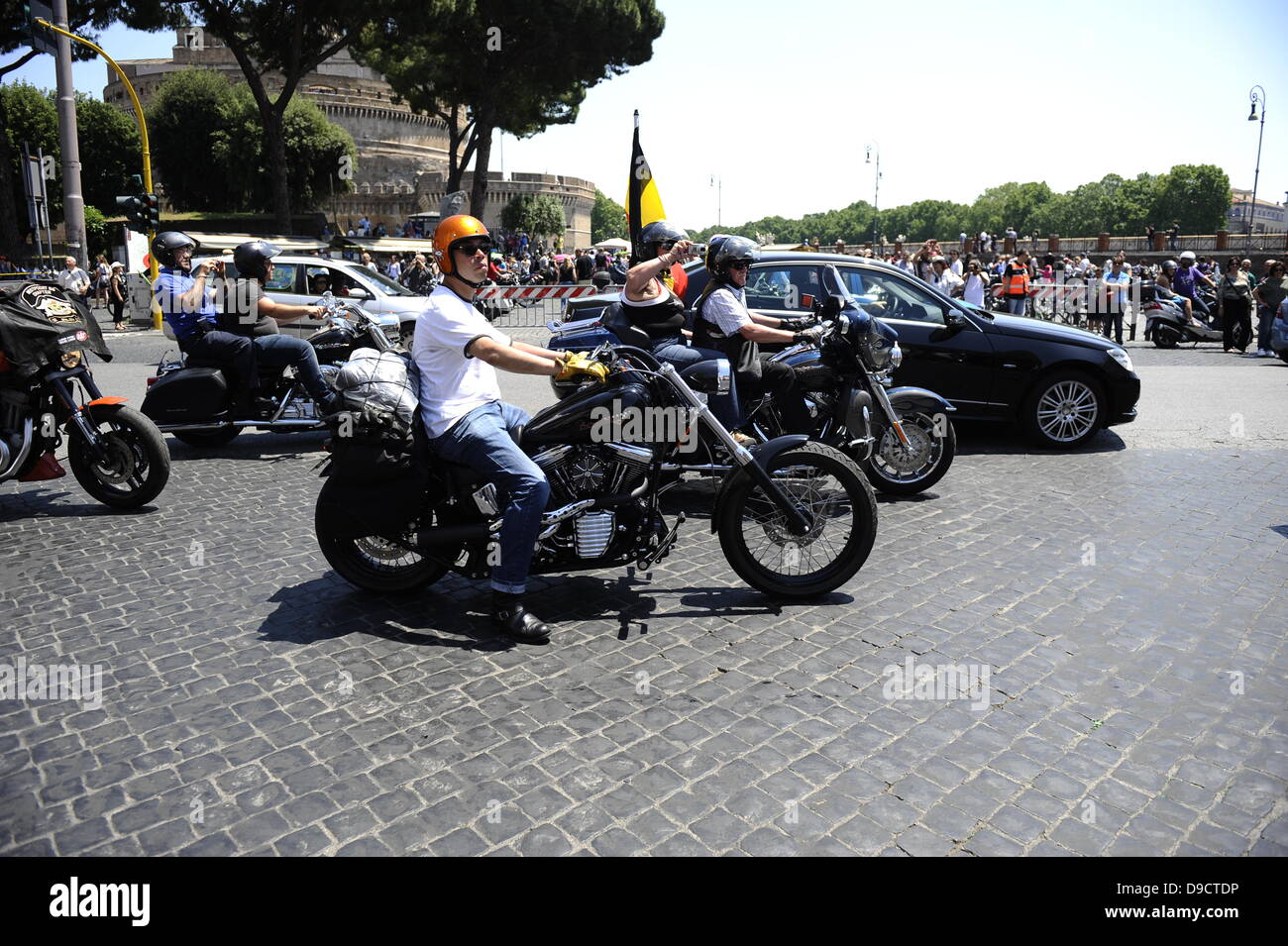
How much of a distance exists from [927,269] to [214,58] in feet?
234

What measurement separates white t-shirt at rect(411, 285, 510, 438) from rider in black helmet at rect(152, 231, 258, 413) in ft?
14.0

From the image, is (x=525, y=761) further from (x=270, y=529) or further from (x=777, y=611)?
(x=270, y=529)

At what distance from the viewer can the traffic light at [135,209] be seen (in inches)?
738

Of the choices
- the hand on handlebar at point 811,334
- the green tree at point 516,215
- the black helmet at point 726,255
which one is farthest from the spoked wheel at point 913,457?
the green tree at point 516,215

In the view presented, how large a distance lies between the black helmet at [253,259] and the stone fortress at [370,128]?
64.8m

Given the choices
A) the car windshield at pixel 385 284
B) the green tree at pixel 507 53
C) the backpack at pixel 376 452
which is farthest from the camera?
the green tree at pixel 507 53

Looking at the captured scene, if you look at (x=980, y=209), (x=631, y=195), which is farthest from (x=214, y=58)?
(x=980, y=209)

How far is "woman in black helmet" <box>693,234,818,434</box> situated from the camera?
629 cm

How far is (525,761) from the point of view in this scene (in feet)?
11.0

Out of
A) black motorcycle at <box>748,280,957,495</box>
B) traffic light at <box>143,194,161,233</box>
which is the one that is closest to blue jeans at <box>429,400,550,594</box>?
black motorcycle at <box>748,280,957,495</box>

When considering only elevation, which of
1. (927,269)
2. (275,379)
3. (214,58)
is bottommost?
(275,379)

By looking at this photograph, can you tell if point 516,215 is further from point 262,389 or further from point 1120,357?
point 1120,357

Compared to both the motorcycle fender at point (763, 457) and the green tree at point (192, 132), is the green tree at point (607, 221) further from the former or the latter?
the motorcycle fender at point (763, 457)
